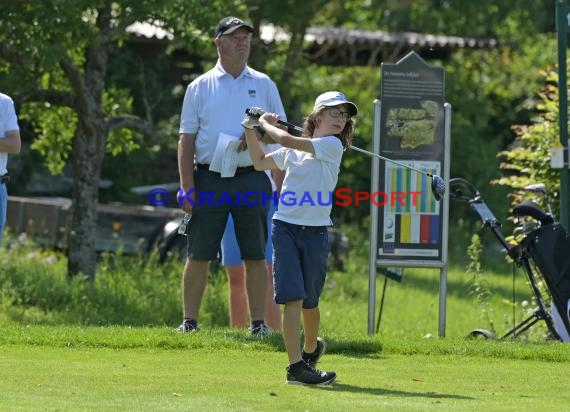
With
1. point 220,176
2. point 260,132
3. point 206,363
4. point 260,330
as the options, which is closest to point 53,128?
point 220,176

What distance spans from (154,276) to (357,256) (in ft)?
24.6

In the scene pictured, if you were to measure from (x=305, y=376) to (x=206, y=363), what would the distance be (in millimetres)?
970

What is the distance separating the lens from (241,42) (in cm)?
1055

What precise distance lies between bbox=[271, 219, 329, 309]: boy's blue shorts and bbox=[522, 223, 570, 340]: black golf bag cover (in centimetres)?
313

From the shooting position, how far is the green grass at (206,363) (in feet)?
24.8

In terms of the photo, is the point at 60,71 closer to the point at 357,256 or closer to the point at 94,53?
the point at 94,53

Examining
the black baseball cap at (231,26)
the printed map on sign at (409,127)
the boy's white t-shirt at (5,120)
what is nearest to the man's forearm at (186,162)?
the black baseball cap at (231,26)

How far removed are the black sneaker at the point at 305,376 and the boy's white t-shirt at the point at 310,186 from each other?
0.84m

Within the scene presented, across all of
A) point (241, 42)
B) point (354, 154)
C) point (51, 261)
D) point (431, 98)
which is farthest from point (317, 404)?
point (354, 154)

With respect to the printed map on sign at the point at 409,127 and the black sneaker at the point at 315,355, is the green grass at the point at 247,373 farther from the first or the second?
the printed map on sign at the point at 409,127

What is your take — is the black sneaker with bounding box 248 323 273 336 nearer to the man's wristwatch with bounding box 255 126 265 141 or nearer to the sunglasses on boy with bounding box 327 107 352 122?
A: the man's wristwatch with bounding box 255 126 265 141

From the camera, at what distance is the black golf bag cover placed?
36.5 ft

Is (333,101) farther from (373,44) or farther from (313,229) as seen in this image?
(373,44)

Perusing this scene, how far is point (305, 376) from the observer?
820 cm
